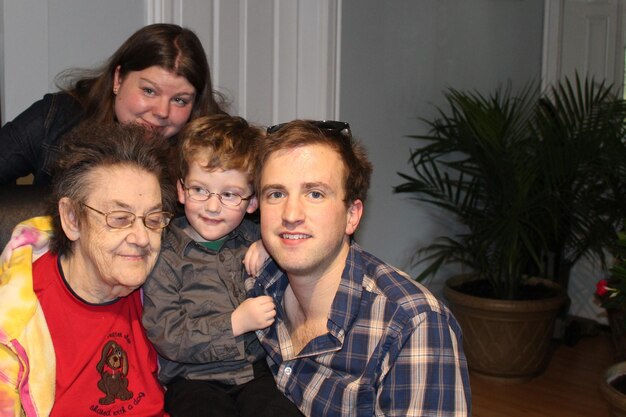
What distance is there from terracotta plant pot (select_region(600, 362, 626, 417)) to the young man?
51.8 inches

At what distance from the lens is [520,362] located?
3.90 m

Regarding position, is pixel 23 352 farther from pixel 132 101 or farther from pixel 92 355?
pixel 132 101

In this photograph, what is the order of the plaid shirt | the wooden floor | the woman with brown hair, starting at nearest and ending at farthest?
1. the plaid shirt
2. the woman with brown hair
3. the wooden floor

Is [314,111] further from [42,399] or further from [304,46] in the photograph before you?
[42,399]

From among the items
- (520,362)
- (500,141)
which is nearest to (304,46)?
(500,141)

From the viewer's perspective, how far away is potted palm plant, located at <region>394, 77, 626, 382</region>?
366 cm

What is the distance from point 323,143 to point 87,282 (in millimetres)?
594

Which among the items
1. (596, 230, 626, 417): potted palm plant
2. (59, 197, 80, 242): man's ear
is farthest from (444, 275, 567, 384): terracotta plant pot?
(59, 197, 80, 242): man's ear

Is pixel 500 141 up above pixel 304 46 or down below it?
below

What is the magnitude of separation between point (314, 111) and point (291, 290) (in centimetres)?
186

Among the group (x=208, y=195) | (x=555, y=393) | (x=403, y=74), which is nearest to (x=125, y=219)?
(x=208, y=195)

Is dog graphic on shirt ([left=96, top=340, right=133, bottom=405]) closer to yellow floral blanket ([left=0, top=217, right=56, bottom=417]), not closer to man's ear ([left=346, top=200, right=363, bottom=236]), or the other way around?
yellow floral blanket ([left=0, top=217, right=56, bottom=417])

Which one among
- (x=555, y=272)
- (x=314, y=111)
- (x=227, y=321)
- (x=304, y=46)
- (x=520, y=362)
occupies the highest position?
(x=304, y=46)

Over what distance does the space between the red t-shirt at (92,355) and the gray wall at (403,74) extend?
7.35 ft
